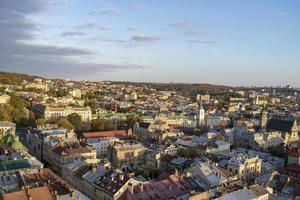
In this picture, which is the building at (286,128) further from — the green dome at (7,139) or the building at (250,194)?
the green dome at (7,139)

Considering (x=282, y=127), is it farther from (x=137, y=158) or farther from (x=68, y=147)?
(x=68, y=147)

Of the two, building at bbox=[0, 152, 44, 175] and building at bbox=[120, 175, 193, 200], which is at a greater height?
building at bbox=[0, 152, 44, 175]

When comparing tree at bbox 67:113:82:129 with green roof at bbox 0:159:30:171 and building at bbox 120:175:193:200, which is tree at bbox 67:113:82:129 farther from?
building at bbox 120:175:193:200

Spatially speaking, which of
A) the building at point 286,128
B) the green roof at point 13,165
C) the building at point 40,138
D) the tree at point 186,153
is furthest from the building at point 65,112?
the green roof at point 13,165

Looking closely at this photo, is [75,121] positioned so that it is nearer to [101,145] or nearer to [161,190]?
[101,145]

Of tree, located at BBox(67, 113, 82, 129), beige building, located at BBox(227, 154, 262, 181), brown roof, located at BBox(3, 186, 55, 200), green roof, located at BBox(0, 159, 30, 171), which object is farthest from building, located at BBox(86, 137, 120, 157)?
brown roof, located at BBox(3, 186, 55, 200)

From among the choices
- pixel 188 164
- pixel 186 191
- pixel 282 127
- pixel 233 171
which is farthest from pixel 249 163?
pixel 282 127
